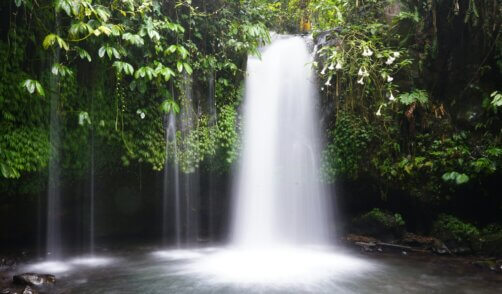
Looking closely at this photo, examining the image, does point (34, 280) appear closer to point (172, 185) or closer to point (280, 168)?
point (172, 185)

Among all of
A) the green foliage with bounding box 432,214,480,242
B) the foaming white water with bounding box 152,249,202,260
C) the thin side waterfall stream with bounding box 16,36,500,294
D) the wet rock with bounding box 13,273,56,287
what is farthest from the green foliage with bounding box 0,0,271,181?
the green foliage with bounding box 432,214,480,242

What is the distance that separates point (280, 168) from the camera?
754 centimetres

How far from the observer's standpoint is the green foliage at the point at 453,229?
6.39 meters

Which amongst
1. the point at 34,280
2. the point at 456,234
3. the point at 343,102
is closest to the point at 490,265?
the point at 456,234

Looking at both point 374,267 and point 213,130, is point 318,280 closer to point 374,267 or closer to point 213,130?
point 374,267

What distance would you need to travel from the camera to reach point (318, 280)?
517 cm

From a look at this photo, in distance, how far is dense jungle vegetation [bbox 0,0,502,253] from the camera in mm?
5738

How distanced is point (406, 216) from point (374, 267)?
76.0 inches

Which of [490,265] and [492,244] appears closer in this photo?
[490,265]

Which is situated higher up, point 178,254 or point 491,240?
point 491,240

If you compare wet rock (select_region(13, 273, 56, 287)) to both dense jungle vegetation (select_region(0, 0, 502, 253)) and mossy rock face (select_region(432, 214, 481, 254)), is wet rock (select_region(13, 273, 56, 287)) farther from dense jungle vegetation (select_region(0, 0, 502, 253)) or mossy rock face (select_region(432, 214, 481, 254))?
mossy rock face (select_region(432, 214, 481, 254))

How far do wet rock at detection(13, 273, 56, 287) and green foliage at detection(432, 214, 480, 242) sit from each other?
604cm

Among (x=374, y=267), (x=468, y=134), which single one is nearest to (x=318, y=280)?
(x=374, y=267)

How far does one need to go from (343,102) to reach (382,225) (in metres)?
2.38
